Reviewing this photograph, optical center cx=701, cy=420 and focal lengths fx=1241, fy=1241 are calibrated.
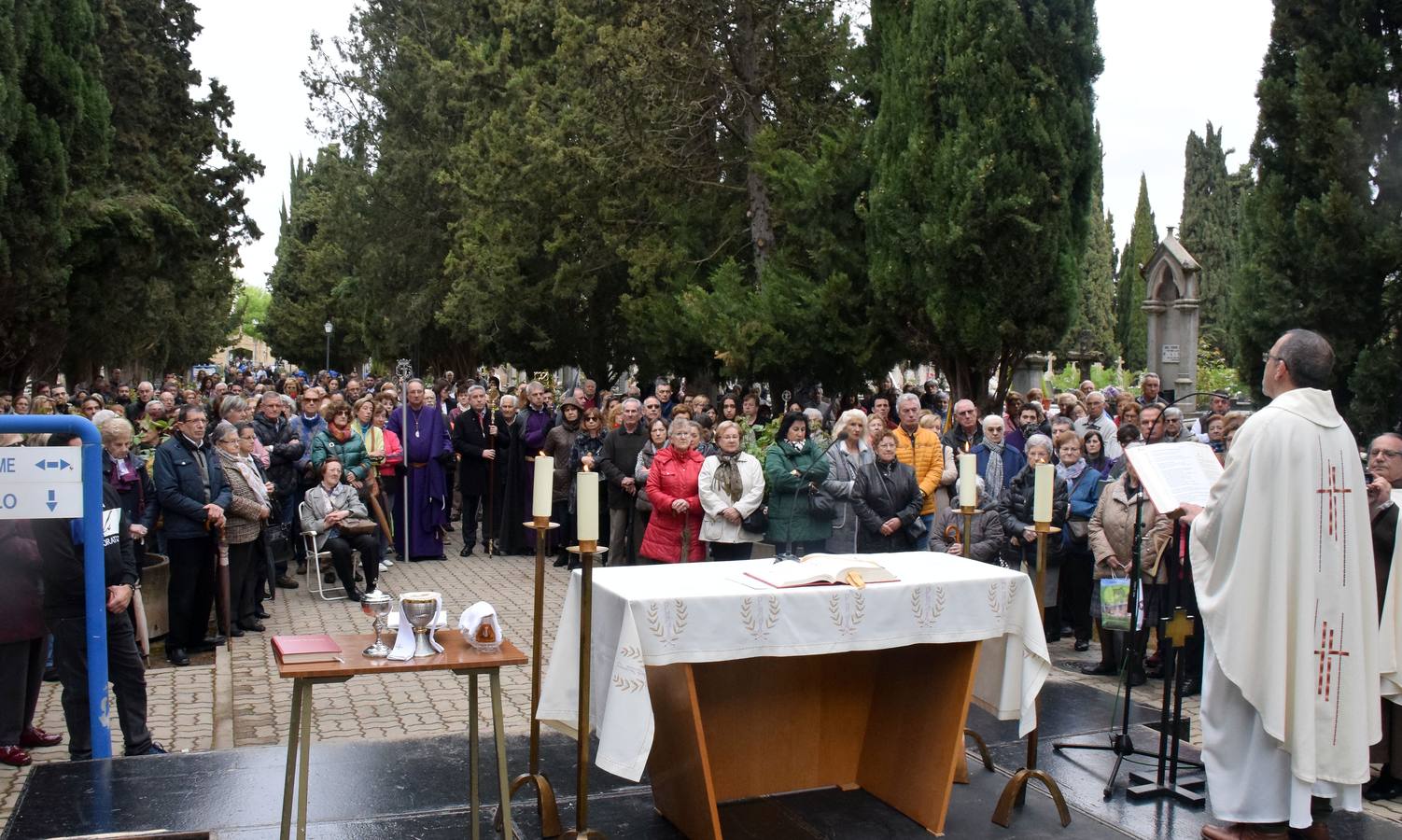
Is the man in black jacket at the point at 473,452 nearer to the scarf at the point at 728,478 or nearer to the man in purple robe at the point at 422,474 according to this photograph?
the man in purple robe at the point at 422,474

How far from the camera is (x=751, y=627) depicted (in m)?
5.02

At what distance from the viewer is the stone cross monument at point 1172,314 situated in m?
24.6

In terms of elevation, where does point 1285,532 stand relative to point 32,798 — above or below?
above

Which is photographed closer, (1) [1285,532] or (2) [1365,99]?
(1) [1285,532]

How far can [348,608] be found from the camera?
11398mm

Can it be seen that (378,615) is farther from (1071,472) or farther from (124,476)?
(1071,472)

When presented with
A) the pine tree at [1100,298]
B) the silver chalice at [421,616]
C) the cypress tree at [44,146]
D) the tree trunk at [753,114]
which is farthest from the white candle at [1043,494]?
the pine tree at [1100,298]

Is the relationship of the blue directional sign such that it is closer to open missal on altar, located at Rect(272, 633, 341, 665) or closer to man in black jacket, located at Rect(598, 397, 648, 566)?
open missal on altar, located at Rect(272, 633, 341, 665)

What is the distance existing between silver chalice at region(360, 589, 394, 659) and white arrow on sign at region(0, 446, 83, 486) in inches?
75.2

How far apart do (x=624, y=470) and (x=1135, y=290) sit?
134 feet

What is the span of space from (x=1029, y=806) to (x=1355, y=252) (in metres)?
8.72

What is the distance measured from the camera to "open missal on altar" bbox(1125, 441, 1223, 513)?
5711mm

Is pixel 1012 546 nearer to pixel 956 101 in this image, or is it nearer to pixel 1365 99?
pixel 1365 99

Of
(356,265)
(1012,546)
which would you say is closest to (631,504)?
(1012,546)
